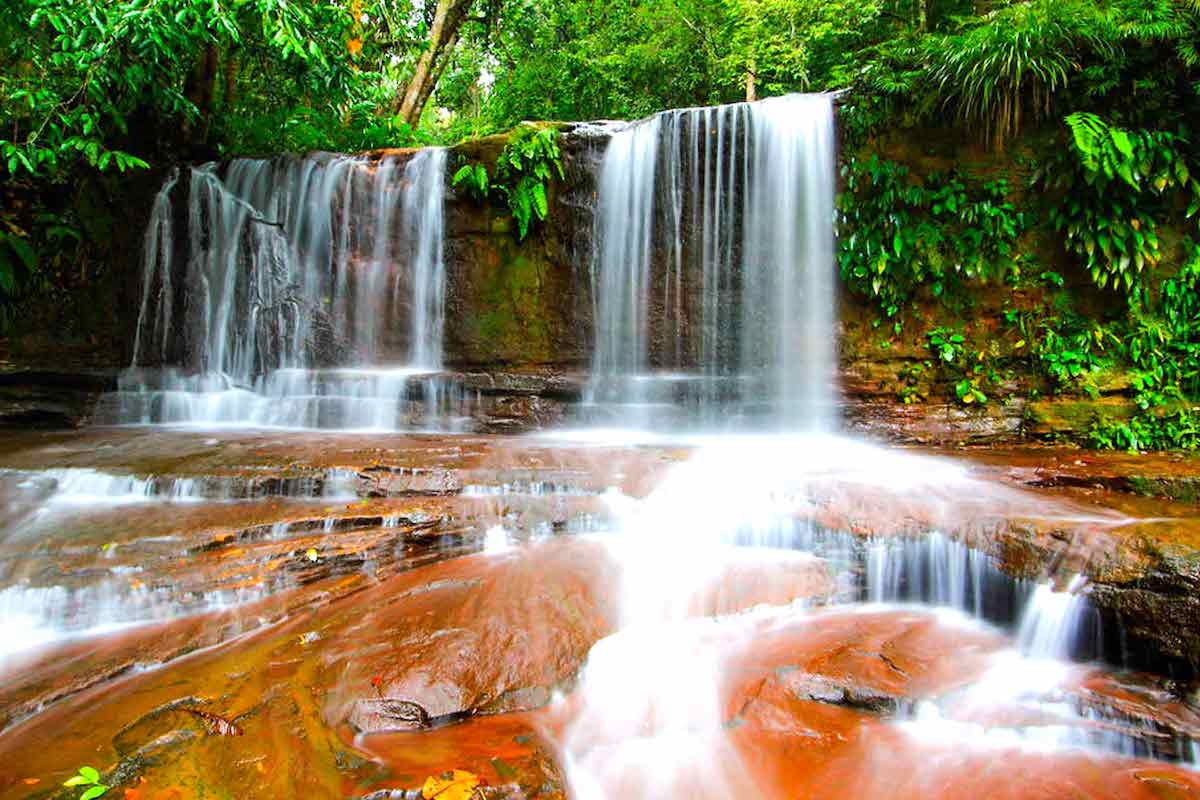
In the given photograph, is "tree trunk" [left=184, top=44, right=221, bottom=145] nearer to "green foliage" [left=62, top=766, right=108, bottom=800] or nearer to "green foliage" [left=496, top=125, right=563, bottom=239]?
"green foliage" [left=496, top=125, right=563, bottom=239]

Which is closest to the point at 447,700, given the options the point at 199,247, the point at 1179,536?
the point at 1179,536

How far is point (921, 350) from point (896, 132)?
2.59 meters

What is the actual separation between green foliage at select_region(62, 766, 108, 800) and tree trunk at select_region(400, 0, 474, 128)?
13.7 m

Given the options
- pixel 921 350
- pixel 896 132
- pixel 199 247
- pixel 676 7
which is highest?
pixel 676 7

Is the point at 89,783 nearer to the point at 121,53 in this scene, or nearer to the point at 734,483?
the point at 734,483

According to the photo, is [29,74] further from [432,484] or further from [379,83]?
[432,484]

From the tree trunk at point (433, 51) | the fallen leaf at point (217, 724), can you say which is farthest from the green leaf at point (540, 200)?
the tree trunk at point (433, 51)

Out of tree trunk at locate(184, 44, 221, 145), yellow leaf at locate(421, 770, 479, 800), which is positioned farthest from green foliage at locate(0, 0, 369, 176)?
yellow leaf at locate(421, 770, 479, 800)

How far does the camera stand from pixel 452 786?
7.21ft

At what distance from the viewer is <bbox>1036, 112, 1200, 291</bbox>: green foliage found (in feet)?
19.3

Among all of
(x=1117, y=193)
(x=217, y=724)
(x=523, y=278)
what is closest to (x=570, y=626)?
(x=217, y=724)

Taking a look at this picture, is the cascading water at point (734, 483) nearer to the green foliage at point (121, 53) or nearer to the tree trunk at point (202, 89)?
the green foliage at point (121, 53)

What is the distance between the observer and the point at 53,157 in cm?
692

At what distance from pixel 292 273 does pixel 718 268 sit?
6227mm
